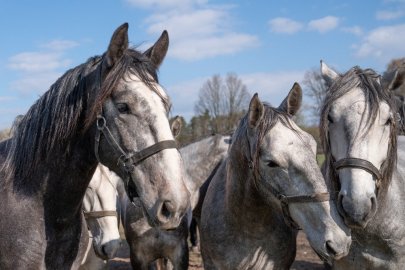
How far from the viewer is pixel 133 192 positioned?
252 centimetres

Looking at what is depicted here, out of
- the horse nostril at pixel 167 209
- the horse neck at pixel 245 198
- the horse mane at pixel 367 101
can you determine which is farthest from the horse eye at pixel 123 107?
the horse mane at pixel 367 101

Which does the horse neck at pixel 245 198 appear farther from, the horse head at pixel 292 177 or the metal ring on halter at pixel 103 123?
the metal ring on halter at pixel 103 123

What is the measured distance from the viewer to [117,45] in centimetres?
252

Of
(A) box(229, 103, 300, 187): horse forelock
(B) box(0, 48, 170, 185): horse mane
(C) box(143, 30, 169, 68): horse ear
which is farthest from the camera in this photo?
(A) box(229, 103, 300, 187): horse forelock

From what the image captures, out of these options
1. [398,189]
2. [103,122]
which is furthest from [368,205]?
[103,122]

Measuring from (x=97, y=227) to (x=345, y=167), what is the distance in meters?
2.24

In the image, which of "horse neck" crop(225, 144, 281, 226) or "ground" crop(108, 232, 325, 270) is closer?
"horse neck" crop(225, 144, 281, 226)

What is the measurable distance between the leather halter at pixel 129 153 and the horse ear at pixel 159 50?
55cm

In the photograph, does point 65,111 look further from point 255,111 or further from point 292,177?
point 292,177

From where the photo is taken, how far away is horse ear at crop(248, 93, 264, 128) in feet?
12.0

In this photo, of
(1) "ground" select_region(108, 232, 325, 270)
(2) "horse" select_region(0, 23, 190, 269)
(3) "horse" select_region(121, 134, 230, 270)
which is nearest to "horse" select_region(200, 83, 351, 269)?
(3) "horse" select_region(121, 134, 230, 270)

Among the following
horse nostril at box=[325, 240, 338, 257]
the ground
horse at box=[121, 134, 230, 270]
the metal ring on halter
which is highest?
the metal ring on halter

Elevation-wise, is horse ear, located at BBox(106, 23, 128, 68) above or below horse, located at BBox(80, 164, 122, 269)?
above

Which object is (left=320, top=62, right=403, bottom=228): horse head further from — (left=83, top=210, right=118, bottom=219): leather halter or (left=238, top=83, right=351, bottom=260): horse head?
(left=83, top=210, right=118, bottom=219): leather halter
